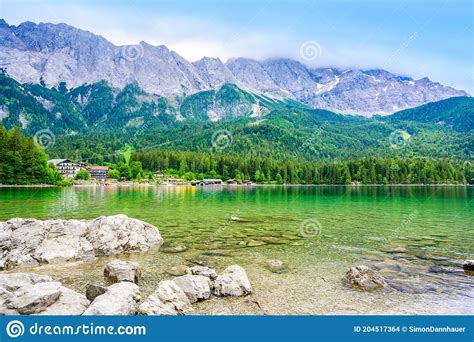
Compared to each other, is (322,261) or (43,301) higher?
(43,301)

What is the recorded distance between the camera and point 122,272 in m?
15.9

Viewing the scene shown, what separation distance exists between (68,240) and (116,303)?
1206 centimetres

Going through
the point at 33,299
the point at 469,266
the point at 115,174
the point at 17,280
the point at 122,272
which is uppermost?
the point at 115,174

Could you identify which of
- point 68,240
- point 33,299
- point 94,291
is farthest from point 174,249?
point 33,299

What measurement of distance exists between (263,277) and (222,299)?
3.54 metres

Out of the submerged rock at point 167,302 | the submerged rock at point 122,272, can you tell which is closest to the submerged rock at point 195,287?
the submerged rock at point 167,302

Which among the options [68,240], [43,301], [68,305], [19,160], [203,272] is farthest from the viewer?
[19,160]

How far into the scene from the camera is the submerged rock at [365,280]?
15.2 m

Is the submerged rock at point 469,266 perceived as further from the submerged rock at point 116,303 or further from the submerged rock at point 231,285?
the submerged rock at point 116,303

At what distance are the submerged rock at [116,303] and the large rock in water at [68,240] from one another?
9146mm

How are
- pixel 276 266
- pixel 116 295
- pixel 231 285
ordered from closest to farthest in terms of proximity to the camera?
pixel 116 295 < pixel 231 285 < pixel 276 266

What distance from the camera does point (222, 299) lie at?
1409 cm

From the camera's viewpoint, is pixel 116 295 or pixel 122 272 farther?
pixel 122 272

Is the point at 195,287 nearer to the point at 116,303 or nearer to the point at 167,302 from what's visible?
the point at 167,302
